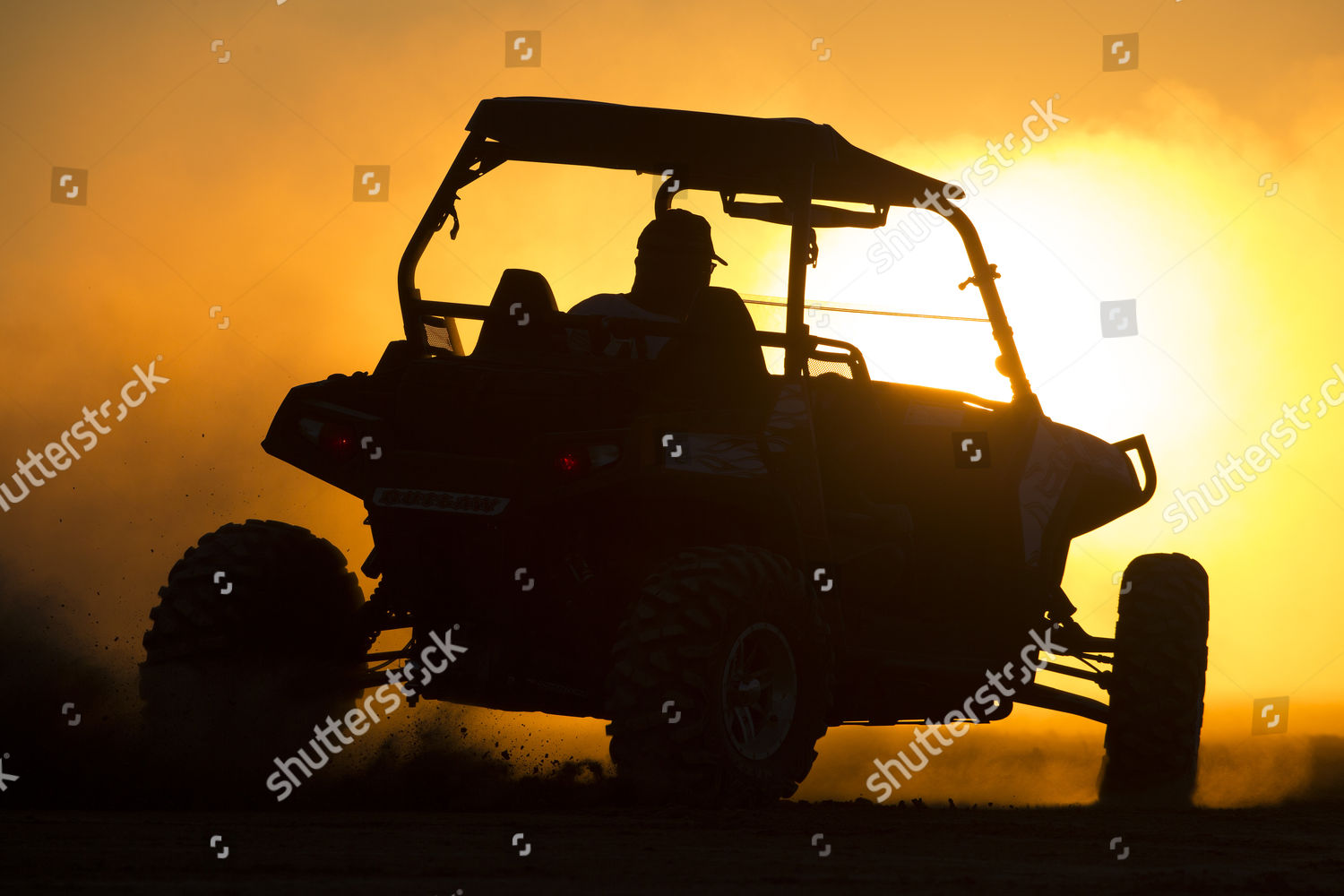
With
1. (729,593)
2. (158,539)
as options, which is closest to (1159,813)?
(729,593)

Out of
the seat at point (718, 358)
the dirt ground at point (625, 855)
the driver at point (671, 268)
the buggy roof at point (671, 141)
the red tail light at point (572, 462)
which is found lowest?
the dirt ground at point (625, 855)

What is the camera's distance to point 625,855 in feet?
12.6

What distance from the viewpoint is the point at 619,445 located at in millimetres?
5121

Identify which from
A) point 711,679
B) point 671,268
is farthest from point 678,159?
point 711,679

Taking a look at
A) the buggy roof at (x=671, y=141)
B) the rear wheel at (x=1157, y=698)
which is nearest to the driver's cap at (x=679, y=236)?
the buggy roof at (x=671, y=141)

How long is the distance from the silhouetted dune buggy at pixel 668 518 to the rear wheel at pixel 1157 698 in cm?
51

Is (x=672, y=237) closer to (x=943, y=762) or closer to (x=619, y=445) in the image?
(x=619, y=445)

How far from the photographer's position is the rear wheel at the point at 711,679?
4875mm

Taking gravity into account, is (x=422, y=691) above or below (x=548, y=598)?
below

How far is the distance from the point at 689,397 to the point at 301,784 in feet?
6.09

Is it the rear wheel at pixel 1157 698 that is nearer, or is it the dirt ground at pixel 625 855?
the dirt ground at pixel 625 855

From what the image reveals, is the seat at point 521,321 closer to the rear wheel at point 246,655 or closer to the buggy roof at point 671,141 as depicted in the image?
the buggy roof at point 671,141

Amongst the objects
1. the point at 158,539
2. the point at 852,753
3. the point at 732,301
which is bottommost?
the point at 852,753

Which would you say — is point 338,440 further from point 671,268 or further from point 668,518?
point 671,268
